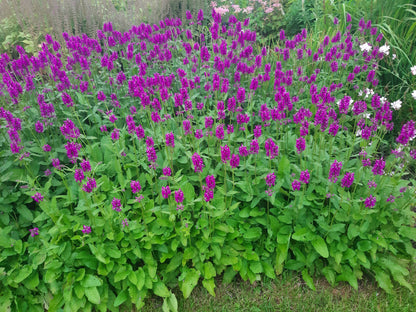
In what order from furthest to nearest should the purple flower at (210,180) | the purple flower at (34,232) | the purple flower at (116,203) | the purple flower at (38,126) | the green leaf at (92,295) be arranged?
1. the purple flower at (38,126)
2. the purple flower at (34,232)
3. the green leaf at (92,295)
4. the purple flower at (116,203)
5. the purple flower at (210,180)

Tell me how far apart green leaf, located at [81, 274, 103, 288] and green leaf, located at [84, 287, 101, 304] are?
4 cm

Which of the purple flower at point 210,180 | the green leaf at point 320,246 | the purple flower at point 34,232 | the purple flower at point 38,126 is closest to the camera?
the purple flower at point 210,180

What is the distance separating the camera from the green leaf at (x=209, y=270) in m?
2.70

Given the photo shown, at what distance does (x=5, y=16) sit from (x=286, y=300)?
7.65 meters

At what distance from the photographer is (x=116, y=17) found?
592cm

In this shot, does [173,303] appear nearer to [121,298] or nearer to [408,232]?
[121,298]

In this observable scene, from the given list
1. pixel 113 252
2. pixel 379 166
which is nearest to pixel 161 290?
pixel 113 252

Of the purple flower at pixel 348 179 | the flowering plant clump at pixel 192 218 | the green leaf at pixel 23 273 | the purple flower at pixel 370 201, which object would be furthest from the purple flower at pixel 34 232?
the purple flower at pixel 370 201

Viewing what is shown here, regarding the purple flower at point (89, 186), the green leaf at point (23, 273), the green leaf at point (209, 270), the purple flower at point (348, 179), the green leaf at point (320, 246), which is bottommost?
the green leaf at point (209, 270)

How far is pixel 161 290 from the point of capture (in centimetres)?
269

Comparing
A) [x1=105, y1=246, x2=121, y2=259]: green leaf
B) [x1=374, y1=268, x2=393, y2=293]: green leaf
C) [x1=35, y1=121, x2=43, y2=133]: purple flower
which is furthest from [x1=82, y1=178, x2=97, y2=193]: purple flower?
[x1=374, y1=268, x2=393, y2=293]: green leaf

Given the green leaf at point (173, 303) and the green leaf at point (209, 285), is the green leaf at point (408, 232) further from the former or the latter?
the green leaf at point (173, 303)

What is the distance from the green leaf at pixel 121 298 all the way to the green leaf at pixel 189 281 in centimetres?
45

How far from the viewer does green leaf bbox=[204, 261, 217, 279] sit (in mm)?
2699
